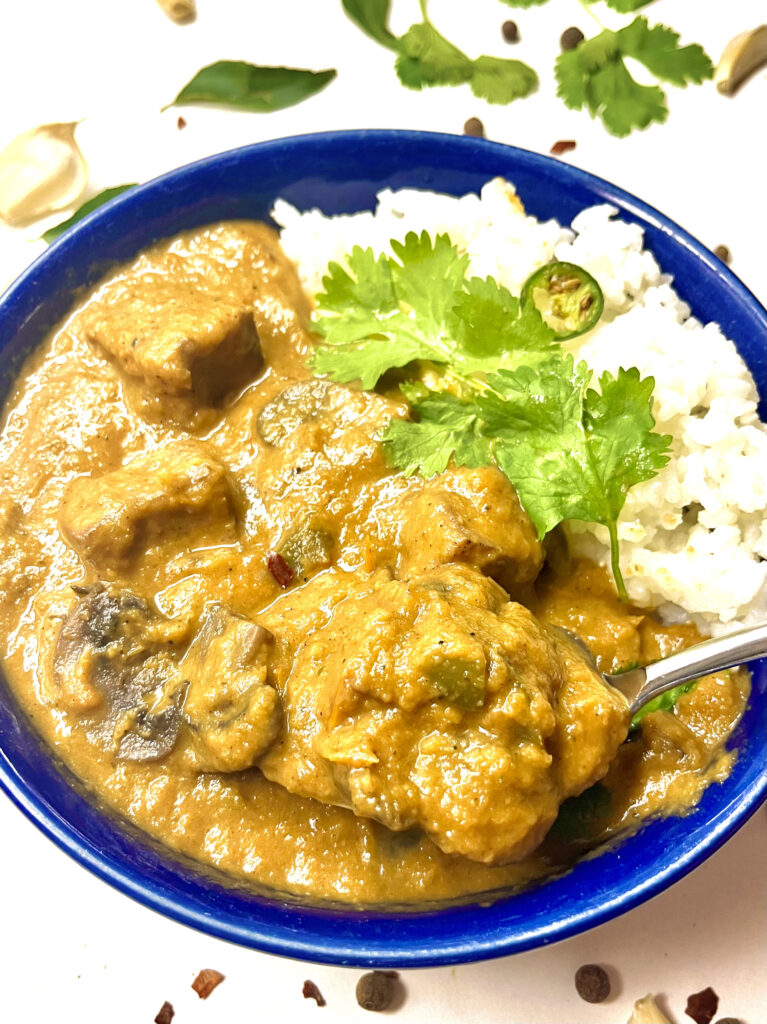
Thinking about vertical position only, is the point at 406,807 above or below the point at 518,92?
below

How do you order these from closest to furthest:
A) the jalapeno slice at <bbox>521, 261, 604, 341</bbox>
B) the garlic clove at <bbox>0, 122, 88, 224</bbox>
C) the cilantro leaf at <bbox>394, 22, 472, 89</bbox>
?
the jalapeno slice at <bbox>521, 261, 604, 341</bbox> < the garlic clove at <bbox>0, 122, 88, 224</bbox> < the cilantro leaf at <bbox>394, 22, 472, 89</bbox>

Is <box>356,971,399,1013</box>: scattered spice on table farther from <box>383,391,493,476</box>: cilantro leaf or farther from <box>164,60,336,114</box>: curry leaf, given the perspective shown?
<box>164,60,336,114</box>: curry leaf

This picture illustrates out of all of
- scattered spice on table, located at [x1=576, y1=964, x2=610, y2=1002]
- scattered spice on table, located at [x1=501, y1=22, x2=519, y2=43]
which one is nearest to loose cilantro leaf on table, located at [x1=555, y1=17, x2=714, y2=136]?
scattered spice on table, located at [x1=501, y1=22, x2=519, y2=43]

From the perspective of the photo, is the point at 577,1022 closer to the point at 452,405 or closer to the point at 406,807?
the point at 406,807

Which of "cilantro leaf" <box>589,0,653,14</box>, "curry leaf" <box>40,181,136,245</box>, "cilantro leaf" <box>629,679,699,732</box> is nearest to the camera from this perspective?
"cilantro leaf" <box>629,679,699,732</box>

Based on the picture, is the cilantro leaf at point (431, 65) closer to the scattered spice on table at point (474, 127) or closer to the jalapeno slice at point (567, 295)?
the scattered spice on table at point (474, 127)

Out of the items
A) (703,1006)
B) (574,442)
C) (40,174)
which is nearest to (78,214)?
(40,174)

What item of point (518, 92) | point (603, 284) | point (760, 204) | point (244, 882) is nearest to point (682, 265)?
point (603, 284)
